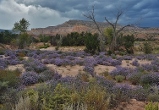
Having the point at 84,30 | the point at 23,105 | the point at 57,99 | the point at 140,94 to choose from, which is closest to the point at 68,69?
the point at 140,94

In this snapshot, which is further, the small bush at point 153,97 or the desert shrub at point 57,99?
the small bush at point 153,97

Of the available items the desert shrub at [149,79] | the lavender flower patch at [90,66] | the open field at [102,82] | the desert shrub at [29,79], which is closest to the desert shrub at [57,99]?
the open field at [102,82]

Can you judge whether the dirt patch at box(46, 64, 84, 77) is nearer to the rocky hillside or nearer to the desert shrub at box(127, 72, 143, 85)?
the desert shrub at box(127, 72, 143, 85)

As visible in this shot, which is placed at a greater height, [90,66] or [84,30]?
[90,66]

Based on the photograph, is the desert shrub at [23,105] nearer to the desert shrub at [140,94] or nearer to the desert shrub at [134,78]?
the desert shrub at [140,94]

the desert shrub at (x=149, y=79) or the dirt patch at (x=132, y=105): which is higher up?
the dirt patch at (x=132, y=105)

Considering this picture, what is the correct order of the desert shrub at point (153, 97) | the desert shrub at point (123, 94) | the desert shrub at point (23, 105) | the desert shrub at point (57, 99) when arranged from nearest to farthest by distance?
the desert shrub at point (23, 105)
the desert shrub at point (57, 99)
the desert shrub at point (123, 94)
the desert shrub at point (153, 97)

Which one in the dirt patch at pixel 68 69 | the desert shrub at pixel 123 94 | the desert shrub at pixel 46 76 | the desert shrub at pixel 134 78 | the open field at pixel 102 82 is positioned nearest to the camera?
the open field at pixel 102 82

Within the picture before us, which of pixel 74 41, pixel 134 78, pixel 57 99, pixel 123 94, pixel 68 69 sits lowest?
pixel 74 41

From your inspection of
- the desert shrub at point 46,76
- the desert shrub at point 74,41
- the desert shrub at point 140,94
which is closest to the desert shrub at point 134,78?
the desert shrub at point 140,94

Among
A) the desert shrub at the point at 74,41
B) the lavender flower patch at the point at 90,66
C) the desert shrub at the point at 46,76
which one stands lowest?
the desert shrub at the point at 74,41

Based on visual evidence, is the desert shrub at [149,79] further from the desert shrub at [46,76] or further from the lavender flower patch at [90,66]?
the desert shrub at [46,76]

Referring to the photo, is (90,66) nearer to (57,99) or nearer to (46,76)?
(46,76)

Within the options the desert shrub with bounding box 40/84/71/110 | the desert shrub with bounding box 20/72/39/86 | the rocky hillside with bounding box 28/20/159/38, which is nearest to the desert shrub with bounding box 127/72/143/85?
the desert shrub with bounding box 20/72/39/86
